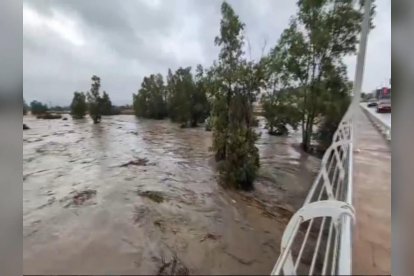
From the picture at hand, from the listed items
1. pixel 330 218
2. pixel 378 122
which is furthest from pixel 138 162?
pixel 378 122

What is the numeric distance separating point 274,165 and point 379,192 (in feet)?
1.21

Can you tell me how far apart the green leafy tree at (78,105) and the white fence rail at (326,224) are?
76cm

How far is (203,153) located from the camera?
1.21 m

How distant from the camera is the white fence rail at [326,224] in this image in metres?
0.82

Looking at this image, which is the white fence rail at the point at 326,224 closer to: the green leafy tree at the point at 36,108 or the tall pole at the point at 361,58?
the tall pole at the point at 361,58

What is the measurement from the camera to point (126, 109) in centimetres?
118

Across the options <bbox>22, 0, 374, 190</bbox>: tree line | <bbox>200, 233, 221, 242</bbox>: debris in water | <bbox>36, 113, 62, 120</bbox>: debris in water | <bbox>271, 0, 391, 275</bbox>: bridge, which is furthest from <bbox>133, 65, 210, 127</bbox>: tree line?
<bbox>271, 0, 391, 275</bbox>: bridge

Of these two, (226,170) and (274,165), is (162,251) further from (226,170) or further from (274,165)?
(274,165)

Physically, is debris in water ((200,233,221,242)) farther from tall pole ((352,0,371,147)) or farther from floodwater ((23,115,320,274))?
tall pole ((352,0,371,147))

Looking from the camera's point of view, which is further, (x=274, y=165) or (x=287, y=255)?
(x=274, y=165)

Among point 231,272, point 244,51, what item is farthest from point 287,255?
point 244,51

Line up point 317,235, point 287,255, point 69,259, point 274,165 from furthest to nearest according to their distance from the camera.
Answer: point 274,165
point 317,235
point 69,259
point 287,255

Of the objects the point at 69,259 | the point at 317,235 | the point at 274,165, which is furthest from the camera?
the point at 274,165

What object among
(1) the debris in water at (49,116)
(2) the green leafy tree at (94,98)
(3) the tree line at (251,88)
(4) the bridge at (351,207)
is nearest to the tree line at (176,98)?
(3) the tree line at (251,88)
